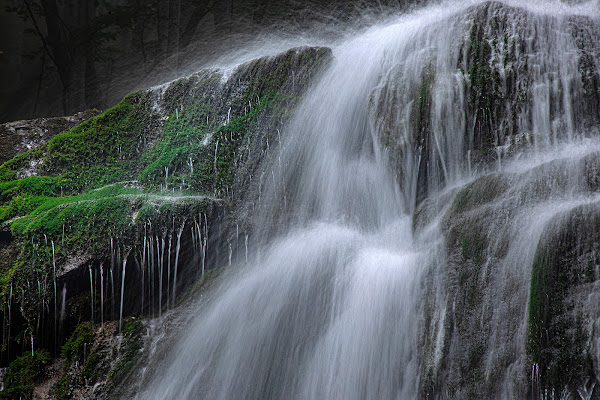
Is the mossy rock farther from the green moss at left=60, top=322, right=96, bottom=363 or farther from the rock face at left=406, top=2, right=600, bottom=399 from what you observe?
the green moss at left=60, top=322, right=96, bottom=363

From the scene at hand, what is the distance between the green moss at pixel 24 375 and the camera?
439 centimetres

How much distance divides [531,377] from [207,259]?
316 cm

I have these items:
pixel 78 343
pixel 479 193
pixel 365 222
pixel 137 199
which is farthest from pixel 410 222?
pixel 78 343

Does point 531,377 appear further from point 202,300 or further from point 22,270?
point 22,270

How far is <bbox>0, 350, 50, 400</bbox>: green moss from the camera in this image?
4395mm

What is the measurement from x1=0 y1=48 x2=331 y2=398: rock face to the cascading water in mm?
359

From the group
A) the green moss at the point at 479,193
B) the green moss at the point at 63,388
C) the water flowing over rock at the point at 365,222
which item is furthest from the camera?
the green moss at the point at 63,388

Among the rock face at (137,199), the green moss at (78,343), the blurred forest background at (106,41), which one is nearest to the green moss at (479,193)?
the rock face at (137,199)

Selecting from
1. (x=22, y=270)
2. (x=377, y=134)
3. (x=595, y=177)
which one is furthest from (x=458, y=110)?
(x=22, y=270)

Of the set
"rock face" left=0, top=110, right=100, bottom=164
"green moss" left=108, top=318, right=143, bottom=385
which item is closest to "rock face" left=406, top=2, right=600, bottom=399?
"green moss" left=108, top=318, right=143, bottom=385

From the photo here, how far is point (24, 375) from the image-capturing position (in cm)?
448

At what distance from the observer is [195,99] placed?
629 cm

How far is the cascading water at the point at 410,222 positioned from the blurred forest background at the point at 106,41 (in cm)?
365

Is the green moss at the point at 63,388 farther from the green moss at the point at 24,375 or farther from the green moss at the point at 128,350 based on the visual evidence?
the green moss at the point at 128,350
